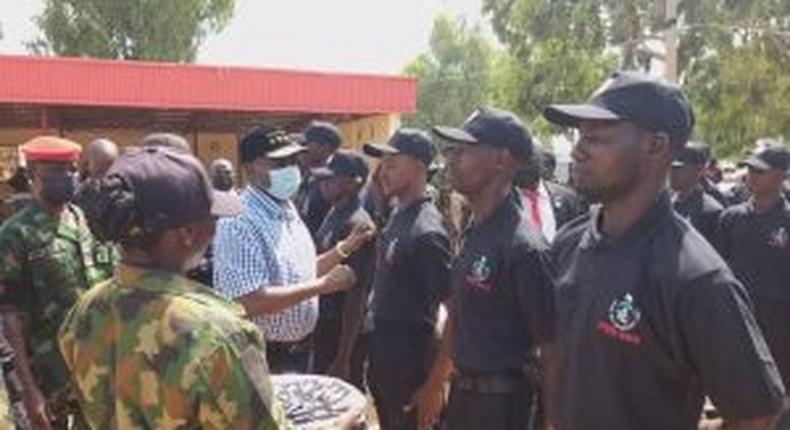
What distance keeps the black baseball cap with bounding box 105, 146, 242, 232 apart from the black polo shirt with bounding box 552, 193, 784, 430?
1200mm

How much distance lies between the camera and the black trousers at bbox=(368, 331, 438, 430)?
5301 mm

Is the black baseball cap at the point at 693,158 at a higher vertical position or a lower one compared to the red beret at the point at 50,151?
lower

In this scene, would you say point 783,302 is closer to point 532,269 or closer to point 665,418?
point 532,269

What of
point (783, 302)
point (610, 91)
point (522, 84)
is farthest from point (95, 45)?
point (610, 91)

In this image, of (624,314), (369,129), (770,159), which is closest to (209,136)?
(369,129)

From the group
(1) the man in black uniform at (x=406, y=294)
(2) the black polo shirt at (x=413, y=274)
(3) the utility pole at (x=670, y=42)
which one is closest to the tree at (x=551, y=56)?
(3) the utility pole at (x=670, y=42)

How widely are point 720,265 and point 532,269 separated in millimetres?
1354

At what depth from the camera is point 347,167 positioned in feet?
21.1

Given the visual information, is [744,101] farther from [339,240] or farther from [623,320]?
[623,320]

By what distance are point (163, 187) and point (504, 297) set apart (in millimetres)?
2104

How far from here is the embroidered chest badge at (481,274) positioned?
4.28m

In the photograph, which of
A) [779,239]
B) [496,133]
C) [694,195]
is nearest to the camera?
[496,133]

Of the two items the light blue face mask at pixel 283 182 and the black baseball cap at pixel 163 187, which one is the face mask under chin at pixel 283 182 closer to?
the light blue face mask at pixel 283 182

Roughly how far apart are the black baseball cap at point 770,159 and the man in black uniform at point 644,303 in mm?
4091
